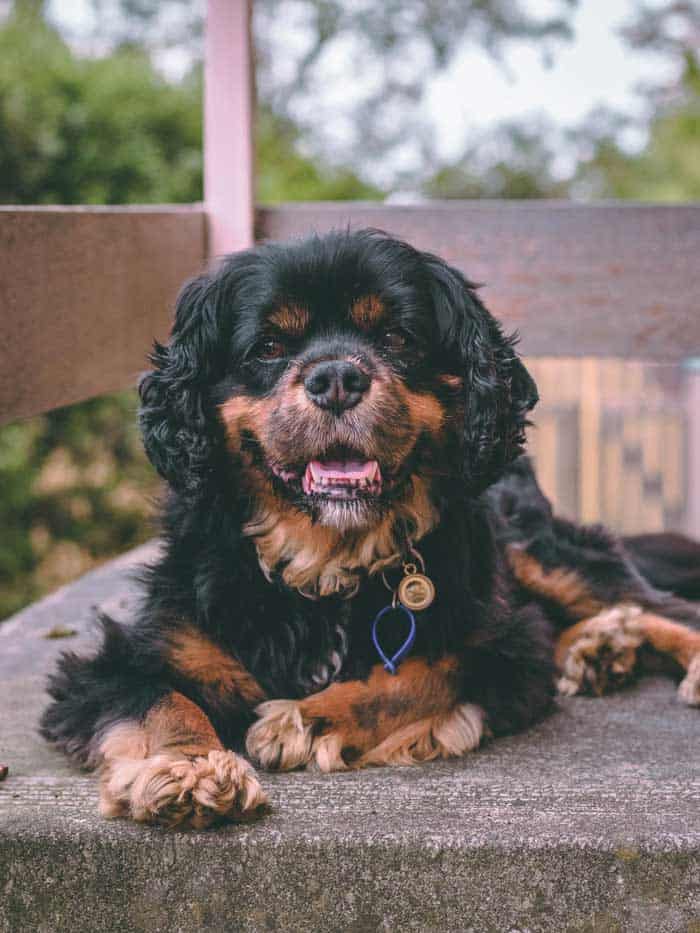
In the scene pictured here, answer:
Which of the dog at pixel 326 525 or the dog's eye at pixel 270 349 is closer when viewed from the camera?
the dog at pixel 326 525

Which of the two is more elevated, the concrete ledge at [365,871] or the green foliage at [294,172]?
the green foliage at [294,172]

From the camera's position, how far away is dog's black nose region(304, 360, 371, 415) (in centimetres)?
278

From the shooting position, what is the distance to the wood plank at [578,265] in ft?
14.9

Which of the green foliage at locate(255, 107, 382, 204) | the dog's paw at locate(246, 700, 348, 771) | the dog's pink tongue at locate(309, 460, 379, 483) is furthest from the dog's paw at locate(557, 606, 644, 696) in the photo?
the green foliage at locate(255, 107, 382, 204)

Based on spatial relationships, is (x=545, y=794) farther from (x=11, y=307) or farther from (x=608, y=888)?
(x=11, y=307)

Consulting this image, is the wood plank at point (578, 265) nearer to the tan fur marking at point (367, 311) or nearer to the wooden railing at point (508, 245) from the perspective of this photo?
the wooden railing at point (508, 245)

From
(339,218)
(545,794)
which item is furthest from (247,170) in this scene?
(545,794)

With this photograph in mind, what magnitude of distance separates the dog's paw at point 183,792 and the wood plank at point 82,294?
1.27 metres

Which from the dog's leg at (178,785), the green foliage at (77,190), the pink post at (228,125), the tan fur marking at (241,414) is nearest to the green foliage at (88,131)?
the green foliage at (77,190)

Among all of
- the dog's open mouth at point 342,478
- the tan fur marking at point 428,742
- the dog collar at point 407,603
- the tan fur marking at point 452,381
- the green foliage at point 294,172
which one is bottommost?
the tan fur marking at point 428,742

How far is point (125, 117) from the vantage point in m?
7.13

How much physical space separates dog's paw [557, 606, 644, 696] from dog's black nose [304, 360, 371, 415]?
49.0 inches

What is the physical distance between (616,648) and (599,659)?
6 centimetres

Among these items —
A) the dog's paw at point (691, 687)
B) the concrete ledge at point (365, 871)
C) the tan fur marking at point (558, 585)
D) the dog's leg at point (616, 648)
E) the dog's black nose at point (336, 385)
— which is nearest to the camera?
the concrete ledge at point (365, 871)
